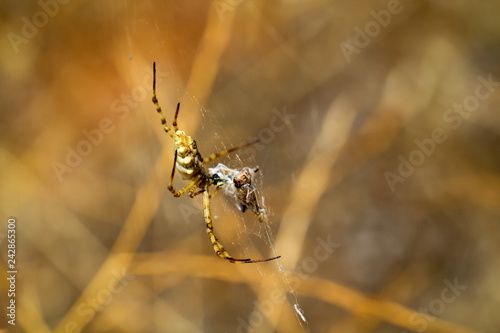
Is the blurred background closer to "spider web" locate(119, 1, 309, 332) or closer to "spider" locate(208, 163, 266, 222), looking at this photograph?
"spider web" locate(119, 1, 309, 332)

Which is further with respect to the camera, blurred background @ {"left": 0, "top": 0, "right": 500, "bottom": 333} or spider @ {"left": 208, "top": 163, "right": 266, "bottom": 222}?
blurred background @ {"left": 0, "top": 0, "right": 500, "bottom": 333}

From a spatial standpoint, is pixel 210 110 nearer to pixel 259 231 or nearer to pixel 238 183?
pixel 259 231

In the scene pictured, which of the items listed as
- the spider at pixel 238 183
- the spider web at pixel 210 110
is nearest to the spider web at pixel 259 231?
the spider web at pixel 210 110

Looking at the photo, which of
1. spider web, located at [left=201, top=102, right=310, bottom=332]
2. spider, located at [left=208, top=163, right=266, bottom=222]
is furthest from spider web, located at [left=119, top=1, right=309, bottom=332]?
spider, located at [left=208, top=163, right=266, bottom=222]

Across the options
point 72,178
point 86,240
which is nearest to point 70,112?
point 72,178

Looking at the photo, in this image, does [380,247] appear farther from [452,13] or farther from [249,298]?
[452,13]

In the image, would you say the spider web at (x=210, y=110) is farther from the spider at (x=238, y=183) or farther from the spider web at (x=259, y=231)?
the spider at (x=238, y=183)
